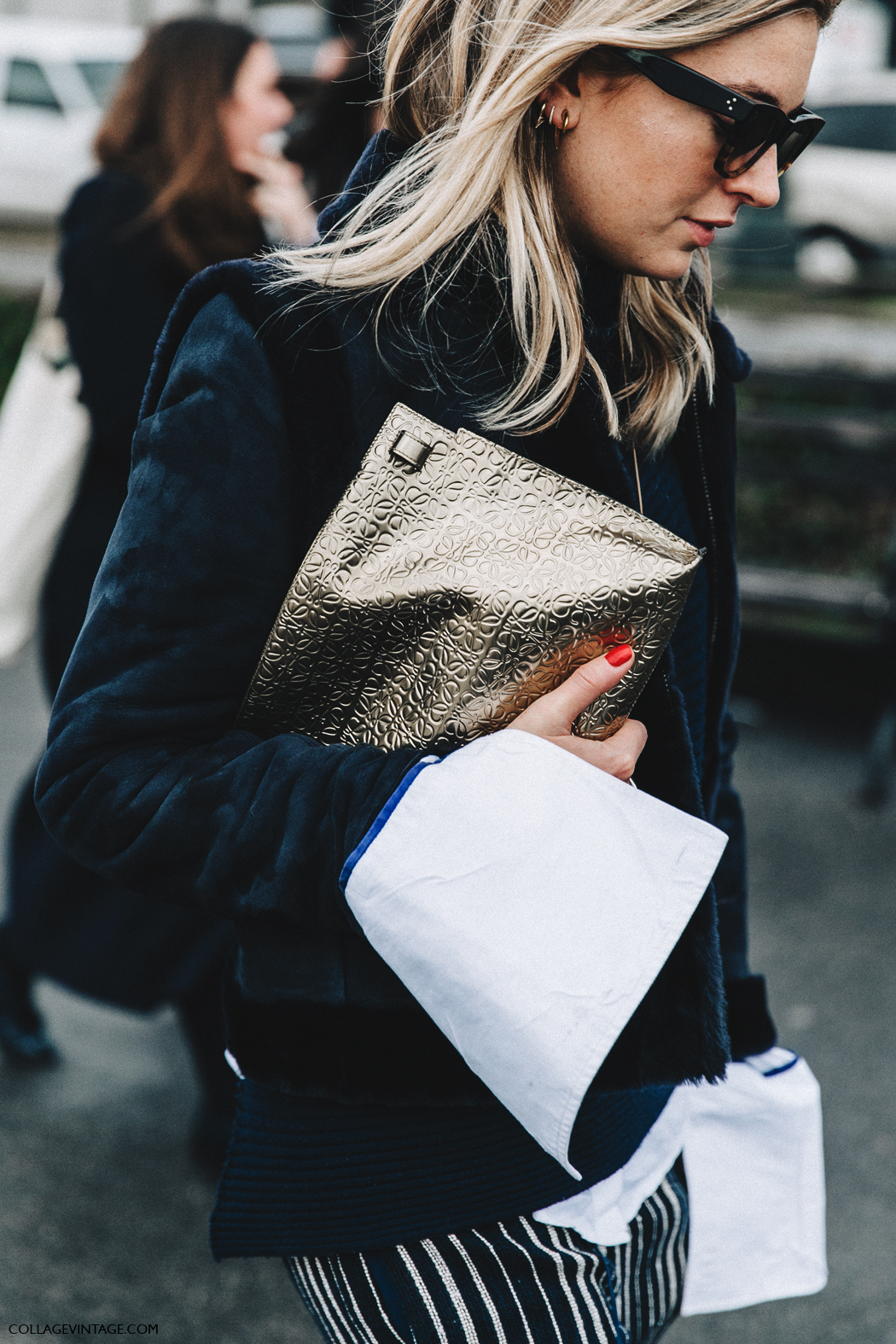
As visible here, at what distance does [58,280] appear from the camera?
290cm

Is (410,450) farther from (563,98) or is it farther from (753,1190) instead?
(753,1190)

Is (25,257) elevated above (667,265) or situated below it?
below

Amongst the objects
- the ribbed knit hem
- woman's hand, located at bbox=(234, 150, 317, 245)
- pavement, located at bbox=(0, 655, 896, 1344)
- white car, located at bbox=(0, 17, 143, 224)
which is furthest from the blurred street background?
white car, located at bbox=(0, 17, 143, 224)

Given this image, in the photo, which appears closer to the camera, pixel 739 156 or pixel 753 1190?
pixel 739 156

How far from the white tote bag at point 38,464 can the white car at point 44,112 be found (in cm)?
1079

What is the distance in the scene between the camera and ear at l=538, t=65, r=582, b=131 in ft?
4.03

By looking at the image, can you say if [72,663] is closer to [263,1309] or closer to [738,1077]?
[738,1077]

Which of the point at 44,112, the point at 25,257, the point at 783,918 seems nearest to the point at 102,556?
the point at 783,918

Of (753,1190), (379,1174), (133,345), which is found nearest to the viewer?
(379,1174)

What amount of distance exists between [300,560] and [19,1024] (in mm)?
2386

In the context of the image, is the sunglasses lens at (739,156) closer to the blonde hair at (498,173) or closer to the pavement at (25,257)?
the blonde hair at (498,173)

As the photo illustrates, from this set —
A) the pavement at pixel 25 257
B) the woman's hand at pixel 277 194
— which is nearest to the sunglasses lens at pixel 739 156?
the woman's hand at pixel 277 194

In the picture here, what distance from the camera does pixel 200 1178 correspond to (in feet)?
9.16

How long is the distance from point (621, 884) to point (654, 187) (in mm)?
670
